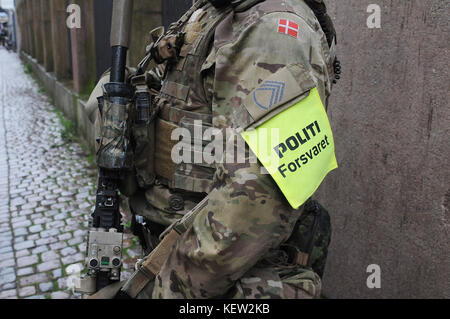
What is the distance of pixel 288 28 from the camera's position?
1104mm

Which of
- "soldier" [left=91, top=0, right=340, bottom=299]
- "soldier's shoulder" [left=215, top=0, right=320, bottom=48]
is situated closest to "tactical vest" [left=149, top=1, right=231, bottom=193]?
"soldier" [left=91, top=0, right=340, bottom=299]

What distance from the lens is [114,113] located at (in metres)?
1.46

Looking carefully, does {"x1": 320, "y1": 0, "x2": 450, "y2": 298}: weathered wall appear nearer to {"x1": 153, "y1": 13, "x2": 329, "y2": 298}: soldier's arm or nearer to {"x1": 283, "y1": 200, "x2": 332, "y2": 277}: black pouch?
{"x1": 283, "y1": 200, "x2": 332, "y2": 277}: black pouch

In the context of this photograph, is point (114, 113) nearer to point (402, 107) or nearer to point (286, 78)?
point (286, 78)

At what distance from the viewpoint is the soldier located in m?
1.08

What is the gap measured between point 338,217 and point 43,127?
262 inches

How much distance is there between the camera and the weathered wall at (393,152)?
1947 mm

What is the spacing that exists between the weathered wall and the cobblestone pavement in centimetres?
175

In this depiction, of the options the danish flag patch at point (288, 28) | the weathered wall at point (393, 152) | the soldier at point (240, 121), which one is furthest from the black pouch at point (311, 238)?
the weathered wall at point (393, 152)

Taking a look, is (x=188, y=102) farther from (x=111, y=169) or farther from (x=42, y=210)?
(x=42, y=210)

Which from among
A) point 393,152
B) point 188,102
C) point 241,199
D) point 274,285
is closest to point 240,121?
point 241,199

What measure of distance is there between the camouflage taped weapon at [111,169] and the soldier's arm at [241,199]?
0.43 metres

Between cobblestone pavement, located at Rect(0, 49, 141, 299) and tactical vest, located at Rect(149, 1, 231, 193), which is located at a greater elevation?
tactical vest, located at Rect(149, 1, 231, 193)

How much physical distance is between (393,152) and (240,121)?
135cm
